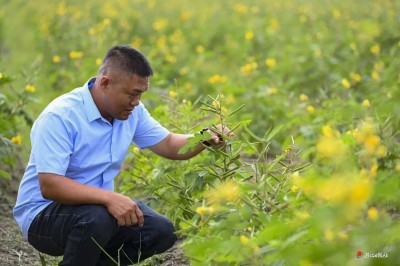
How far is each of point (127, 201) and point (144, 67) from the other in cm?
62

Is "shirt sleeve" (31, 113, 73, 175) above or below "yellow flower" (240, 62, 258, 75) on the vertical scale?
above

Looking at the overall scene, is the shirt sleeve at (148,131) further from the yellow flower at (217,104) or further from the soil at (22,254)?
the soil at (22,254)

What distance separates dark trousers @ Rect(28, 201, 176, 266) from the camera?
3.29 meters

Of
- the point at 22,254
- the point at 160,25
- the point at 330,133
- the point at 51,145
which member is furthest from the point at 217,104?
the point at 160,25

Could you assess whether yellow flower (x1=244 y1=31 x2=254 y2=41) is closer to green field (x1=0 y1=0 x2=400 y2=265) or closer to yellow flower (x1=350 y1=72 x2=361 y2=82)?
green field (x1=0 y1=0 x2=400 y2=265)

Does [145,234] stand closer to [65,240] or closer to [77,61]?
[65,240]

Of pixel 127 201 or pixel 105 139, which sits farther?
pixel 105 139

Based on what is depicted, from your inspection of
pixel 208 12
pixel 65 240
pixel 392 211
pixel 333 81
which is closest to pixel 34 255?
pixel 65 240

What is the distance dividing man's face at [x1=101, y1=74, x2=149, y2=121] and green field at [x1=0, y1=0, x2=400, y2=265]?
0.94ft

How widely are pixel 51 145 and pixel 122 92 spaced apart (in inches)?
16.0

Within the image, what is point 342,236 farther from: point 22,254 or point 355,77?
point 355,77

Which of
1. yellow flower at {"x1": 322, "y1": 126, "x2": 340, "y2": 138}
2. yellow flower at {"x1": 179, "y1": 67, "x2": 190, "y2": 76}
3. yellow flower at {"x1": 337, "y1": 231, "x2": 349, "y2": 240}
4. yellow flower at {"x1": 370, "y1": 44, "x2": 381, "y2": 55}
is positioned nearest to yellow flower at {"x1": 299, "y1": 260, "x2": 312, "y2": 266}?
yellow flower at {"x1": 337, "y1": 231, "x2": 349, "y2": 240}

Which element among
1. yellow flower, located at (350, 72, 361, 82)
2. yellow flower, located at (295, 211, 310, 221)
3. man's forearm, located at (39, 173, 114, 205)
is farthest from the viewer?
yellow flower, located at (350, 72, 361, 82)

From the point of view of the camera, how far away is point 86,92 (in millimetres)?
3559
